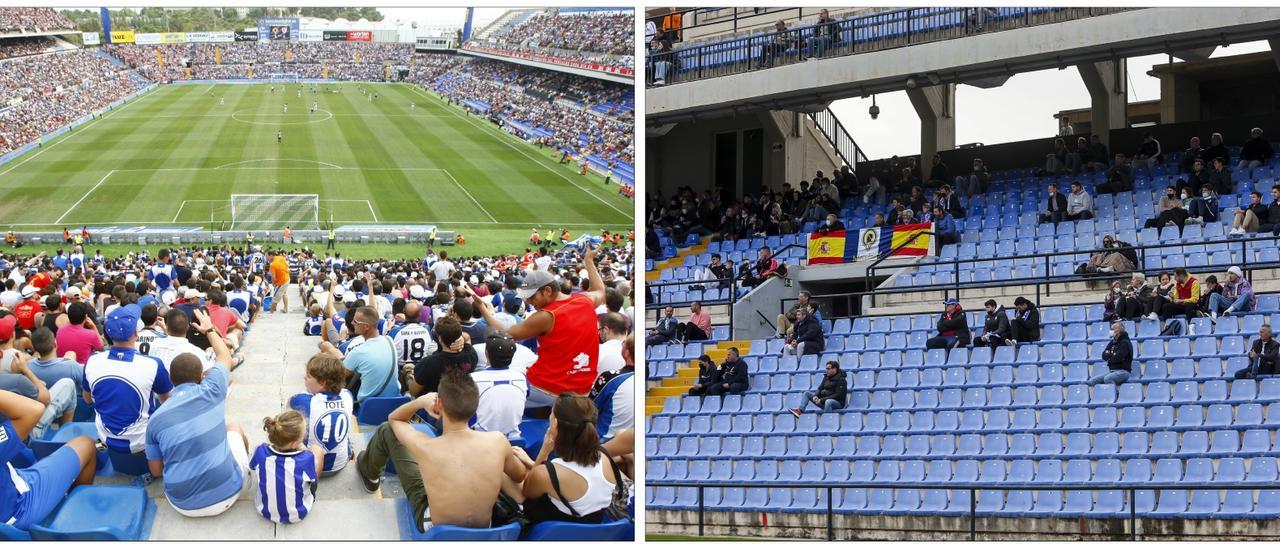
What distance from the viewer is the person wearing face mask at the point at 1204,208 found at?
36.9 ft

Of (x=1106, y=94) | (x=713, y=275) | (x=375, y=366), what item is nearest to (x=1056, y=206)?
(x=1106, y=94)

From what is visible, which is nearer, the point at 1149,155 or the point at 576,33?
the point at 1149,155

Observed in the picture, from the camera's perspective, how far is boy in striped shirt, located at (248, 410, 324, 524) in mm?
4262

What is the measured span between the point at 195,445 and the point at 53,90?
22991 mm

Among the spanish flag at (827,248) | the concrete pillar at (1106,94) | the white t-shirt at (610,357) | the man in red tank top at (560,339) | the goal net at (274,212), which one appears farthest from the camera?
the goal net at (274,212)

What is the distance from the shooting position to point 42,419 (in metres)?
5.02

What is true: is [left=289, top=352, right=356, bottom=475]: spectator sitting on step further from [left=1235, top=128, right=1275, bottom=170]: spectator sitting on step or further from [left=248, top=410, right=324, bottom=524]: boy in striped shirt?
[left=1235, top=128, right=1275, bottom=170]: spectator sitting on step

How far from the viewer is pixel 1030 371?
375 inches

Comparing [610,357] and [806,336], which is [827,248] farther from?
[610,357]

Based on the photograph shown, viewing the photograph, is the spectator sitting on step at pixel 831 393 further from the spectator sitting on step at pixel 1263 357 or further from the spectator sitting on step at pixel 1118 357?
the spectator sitting on step at pixel 1263 357

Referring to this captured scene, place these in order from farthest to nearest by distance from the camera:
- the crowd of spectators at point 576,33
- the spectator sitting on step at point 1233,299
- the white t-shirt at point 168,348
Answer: the crowd of spectators at point 576,33
the spectator sitting on step at point 1233,299
the white t-shirt at point 168,348

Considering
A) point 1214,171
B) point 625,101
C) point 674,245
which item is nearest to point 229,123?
point 625,101

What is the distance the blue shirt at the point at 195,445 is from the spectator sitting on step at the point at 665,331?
307 inches

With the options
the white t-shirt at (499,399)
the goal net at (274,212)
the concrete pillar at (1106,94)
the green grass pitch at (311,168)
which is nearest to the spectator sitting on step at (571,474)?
the white t-shirt at (499,399)
